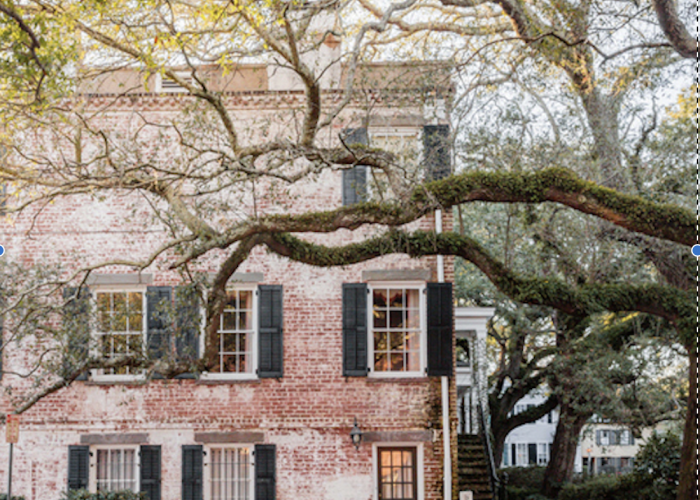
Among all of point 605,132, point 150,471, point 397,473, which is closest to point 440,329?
point 397,473

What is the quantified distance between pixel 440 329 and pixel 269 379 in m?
3.10

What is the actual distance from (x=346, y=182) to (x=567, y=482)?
30.5 feet

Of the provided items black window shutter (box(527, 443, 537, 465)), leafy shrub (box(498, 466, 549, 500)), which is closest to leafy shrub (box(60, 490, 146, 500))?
leafy shrub (box(498, 466, 549, 500))

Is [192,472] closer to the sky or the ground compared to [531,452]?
closer to the sky

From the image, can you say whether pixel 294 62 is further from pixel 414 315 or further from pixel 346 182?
pixel 414 315

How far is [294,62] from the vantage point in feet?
33.3

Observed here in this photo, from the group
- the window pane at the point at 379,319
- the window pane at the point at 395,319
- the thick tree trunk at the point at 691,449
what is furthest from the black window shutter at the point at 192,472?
the thick tree trunk at the point at 691,449

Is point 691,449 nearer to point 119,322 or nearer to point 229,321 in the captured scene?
point 229,321

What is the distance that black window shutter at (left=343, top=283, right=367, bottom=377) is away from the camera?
14.6 metres

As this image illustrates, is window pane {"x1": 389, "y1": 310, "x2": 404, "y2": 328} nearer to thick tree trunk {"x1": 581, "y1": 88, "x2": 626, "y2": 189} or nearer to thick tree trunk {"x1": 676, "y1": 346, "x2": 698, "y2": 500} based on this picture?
thick tree trunk {"x1": 581, "y1": 88, "x2": 626, "y2": 189}

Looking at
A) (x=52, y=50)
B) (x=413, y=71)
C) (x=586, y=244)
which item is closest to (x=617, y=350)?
(x=586, y=244)

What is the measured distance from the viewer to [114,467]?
14.8 m

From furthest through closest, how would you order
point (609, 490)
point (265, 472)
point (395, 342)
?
point (609, 490)
point (395, 342)
point (265, 472)

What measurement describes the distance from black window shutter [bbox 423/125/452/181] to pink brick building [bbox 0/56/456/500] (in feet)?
0.31
